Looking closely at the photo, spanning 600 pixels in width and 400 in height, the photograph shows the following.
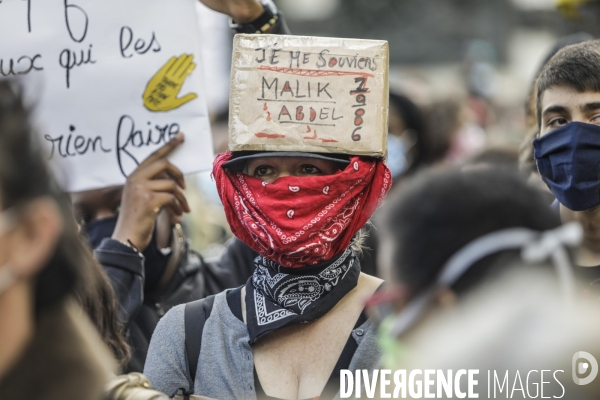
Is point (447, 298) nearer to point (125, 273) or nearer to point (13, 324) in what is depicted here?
point (13, 324)

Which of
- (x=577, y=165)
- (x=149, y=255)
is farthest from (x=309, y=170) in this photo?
(x=149, y=255)

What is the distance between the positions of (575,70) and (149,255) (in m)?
1.89

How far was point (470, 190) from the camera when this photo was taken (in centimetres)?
163

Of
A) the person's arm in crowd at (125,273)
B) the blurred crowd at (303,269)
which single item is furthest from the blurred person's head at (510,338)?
the person's arm in crowd at (125,273)

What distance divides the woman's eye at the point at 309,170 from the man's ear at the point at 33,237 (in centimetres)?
142

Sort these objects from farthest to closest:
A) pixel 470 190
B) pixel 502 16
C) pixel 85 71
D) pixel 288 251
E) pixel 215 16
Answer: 1. pixel 502 16
2. pixel 215 16
3. pixel 85 71
4. pixel 288 251
5. pixel 470 190

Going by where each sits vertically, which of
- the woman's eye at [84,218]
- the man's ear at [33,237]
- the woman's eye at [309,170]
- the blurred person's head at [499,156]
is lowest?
the woman's eye at [84,218]

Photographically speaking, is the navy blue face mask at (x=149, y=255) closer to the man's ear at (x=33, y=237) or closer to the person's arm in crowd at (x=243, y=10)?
the person's arm in crowd at (x=243, y=10)

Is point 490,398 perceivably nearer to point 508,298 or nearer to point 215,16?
point 508,298

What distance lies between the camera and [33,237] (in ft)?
4.97

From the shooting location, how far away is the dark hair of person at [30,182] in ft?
4.97

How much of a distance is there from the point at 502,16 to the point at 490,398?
27.7 m

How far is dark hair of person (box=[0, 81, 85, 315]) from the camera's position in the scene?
59.6 inches

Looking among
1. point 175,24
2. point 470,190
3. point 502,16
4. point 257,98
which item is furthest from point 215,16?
point 502,16
